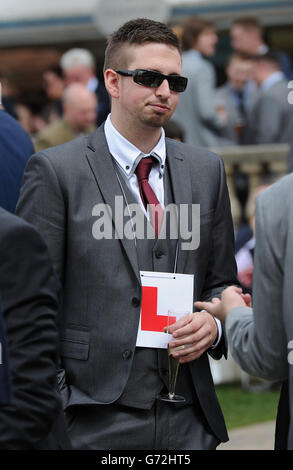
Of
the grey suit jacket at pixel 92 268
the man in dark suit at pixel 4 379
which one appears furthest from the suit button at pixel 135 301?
the man in dark suit at pixel 4 379

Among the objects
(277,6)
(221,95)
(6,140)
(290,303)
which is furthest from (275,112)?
(290,303)

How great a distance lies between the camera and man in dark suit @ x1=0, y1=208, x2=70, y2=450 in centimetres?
245

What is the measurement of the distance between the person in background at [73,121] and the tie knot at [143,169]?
4.62 meters

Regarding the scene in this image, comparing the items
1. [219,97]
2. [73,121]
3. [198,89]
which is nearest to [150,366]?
[73,121]

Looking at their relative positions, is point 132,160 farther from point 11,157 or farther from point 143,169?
point 11,157

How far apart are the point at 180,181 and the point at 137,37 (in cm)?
53

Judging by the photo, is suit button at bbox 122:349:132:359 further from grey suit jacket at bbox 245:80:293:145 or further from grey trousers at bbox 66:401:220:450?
grey suit jacket at bbox 245:80:293:145

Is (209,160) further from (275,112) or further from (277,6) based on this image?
(277,6)

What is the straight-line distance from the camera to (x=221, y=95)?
1090 cm

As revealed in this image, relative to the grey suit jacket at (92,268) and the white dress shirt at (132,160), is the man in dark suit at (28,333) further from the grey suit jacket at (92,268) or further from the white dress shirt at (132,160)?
the white dress shirt at (132,160)

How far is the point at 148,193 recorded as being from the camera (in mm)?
3672

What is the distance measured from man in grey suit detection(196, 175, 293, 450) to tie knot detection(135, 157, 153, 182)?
966mm

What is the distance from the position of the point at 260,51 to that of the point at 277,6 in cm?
213

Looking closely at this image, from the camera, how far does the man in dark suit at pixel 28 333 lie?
2451mm
